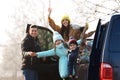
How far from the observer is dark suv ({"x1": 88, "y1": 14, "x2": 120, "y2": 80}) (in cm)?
752

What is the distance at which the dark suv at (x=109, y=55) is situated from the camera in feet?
24.7

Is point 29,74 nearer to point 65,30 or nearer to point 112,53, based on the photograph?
point 65,30

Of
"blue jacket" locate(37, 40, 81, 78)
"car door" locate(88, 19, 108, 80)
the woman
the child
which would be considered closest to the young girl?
"blue jacket" locate(37, 40, 81, 78)

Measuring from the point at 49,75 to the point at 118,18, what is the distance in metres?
3.44

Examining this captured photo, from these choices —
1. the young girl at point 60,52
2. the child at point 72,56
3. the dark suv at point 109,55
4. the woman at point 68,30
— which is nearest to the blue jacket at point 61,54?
the young girl at point 60,52

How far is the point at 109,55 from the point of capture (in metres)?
7.54

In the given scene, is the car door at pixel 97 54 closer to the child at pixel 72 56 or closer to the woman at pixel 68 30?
the child at pixel 72 56

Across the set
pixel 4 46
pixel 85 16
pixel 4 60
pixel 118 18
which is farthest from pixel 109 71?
pixel 4 60

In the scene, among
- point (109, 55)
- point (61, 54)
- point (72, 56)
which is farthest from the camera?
point (61, 54)

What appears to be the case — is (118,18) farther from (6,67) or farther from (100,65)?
(6,67)

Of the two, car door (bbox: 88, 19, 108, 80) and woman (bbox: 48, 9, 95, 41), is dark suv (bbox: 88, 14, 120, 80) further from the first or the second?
woman (bbox: 48, 9, 95, 41)

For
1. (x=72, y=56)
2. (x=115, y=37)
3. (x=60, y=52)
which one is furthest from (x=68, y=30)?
(x=115, y=37)

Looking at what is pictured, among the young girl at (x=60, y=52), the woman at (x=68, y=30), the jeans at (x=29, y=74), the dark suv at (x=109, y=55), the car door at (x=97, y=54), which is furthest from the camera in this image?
the woman at (x=68, y=30)

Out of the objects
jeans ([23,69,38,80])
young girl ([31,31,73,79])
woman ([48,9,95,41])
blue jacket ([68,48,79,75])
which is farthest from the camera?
woman ([48,9,95,41])
